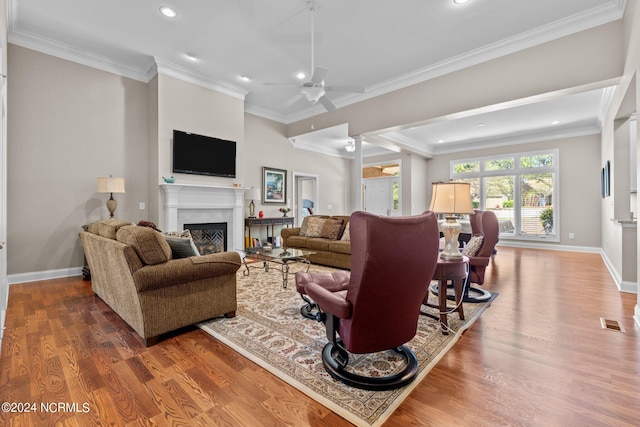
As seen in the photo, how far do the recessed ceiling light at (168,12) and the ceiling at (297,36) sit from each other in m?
0.05

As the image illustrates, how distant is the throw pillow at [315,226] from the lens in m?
5.46

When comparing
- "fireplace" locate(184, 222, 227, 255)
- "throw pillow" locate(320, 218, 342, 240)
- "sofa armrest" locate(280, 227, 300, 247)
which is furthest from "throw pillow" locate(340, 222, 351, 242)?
"fireplace" locate(184, 222, 227, 255)

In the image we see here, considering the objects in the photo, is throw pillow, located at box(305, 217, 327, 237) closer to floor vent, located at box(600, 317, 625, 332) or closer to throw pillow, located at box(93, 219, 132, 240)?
throw pillow, located at box(93, 219, 132, 240)

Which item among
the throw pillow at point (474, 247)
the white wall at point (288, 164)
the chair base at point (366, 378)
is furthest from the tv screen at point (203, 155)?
the throw pillow at point (474, 247)

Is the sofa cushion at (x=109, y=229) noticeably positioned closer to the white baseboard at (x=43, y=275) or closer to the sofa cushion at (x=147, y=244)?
the sofa cushion at (x=147, y=244)

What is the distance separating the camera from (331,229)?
5.29m

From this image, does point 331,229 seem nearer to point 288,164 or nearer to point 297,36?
point 288,164

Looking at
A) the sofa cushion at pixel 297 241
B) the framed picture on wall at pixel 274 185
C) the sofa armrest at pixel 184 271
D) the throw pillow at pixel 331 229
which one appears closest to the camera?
the sofa armrest at pixel 184 271

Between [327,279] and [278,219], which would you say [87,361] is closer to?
[327,279]

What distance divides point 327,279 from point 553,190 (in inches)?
295

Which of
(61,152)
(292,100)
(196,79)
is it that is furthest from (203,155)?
(292,100)

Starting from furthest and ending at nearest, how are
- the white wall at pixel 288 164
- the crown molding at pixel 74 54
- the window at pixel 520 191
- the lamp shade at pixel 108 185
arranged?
1. the window at pixel 520 191
2. the white wall at pixel 288 164
3. the lamp shade at pixel 108 185
4. the crown molding at pixel 74 54

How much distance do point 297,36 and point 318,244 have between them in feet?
10.3

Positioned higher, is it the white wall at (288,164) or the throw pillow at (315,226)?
the white wall at (288,164)
